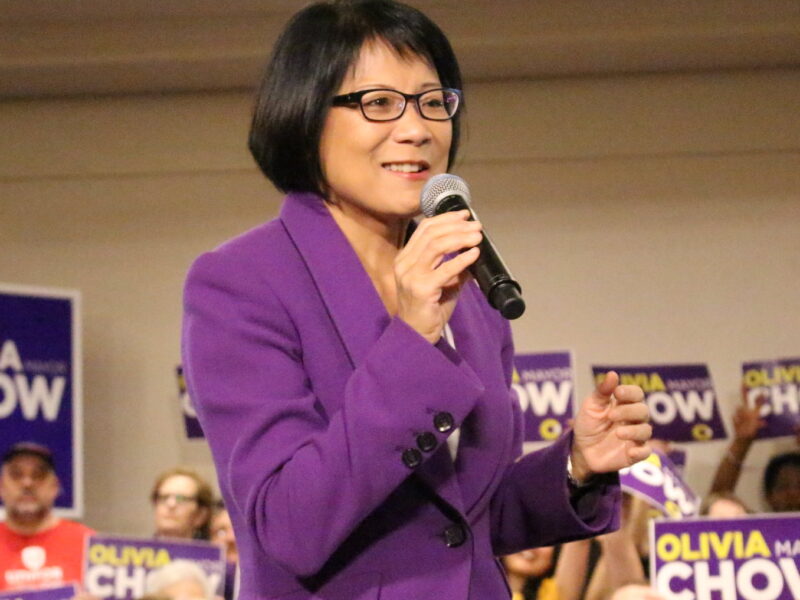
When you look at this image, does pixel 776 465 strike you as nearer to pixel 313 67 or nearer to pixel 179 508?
pixel 179 508

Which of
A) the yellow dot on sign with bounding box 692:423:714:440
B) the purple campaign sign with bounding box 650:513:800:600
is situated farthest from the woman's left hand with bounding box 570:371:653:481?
the yellow dot on sign with bounding box 692:423:714:440

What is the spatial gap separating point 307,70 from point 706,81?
20.8 feet

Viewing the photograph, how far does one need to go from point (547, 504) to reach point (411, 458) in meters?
0.33

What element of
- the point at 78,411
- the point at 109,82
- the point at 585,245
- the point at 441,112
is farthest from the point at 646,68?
the point at 441,112

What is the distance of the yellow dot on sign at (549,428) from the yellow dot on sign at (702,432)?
767mm

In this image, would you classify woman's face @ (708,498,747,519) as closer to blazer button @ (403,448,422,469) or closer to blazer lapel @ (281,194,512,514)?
blazer lapel @ (281,194,512,514)

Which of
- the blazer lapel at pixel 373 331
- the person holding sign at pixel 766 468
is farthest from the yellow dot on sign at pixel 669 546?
the person holding sign at pixel 766 468

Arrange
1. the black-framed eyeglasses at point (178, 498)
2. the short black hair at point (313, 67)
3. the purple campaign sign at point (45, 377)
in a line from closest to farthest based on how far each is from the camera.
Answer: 1. the short black hair at point (313, 67)
2. the black-framed eyeglasses at point (178, 498)
3. the purple campaign sign at point (45, 377)

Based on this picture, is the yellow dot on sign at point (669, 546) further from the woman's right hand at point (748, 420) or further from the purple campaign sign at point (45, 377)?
the purple campaign sign at point (45, 377)

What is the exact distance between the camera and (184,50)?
688 cm

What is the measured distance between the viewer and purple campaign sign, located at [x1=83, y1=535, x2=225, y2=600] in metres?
4.31

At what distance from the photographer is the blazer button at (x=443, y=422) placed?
4.04 feet

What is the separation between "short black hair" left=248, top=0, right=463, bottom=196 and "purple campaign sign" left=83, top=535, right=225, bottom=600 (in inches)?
117

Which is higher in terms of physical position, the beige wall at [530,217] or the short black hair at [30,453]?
the beige wall at [530,217]
